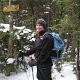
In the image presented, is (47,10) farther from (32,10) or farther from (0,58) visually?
(0,58)

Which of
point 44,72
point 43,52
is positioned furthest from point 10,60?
point 43,52

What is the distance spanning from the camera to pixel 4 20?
1108 cm

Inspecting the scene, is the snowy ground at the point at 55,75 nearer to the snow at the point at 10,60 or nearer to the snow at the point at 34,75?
the snow at the point at 34,75

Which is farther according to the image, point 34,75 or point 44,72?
point 34,75

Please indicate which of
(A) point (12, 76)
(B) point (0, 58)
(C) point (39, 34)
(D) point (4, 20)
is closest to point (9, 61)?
(B) point (0, 58)

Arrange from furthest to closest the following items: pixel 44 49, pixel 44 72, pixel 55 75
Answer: pixel 55 75
pixel 44 72
pixel 44 49

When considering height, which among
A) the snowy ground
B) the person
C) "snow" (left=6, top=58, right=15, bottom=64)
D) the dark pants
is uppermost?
the person

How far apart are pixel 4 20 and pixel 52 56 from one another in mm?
7202

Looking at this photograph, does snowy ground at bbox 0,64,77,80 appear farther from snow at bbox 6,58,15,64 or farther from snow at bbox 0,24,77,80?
snow at bbox 6,58,15,64

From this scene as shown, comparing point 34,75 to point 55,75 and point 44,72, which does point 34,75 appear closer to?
point 55,75

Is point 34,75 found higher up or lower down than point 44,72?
lower down

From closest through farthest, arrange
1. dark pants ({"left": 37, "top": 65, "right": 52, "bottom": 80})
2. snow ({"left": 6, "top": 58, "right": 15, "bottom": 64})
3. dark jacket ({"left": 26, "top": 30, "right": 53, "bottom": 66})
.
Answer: dark jacket ({"left": 26, "top": 30, "right": 53, "bottom": 66})
dark pants ({"left": 37, "top": 65, "right": 52, "bottom": 80})
snow ({"left": 6, "top": 58, "right": 15, "bottom": 64})

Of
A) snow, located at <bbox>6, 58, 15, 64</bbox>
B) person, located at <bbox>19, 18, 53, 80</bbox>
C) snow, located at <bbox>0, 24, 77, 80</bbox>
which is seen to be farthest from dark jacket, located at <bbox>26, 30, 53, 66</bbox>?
snow, located at <bbox>6, 58, 15, 64</bbox>

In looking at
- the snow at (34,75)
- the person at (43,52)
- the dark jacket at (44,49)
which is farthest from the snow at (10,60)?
the dark jacket at (44,49)
